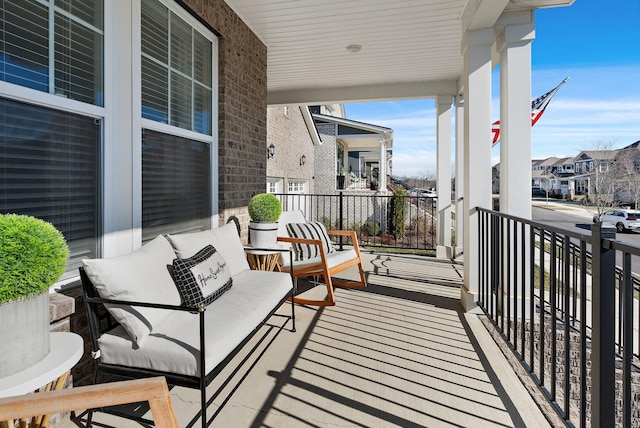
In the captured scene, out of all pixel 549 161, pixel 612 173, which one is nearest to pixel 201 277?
pixel 612 173

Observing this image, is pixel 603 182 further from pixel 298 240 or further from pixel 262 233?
pixel 262 233

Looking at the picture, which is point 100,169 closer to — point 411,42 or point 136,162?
point 136,162

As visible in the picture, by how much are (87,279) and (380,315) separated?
222 cm

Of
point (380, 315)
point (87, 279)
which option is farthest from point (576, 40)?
point (87, 279)

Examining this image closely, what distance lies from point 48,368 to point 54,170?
1.11 m

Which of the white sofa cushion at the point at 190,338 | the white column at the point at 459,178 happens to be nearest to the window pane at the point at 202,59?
the white sofa cushion at the point at 190,338

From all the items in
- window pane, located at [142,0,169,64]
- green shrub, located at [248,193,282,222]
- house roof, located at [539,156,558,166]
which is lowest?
green shrub, located at [248,193,282,222]

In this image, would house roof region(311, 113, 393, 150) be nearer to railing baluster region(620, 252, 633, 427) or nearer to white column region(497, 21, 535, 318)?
white column region(497, 21, 535, 318)

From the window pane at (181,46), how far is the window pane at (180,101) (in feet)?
0.28

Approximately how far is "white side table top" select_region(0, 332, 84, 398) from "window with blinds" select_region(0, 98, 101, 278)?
0.71 meters

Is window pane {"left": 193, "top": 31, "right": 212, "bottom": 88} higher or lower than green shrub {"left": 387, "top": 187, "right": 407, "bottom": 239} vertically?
higher

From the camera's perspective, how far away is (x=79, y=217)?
198 cm

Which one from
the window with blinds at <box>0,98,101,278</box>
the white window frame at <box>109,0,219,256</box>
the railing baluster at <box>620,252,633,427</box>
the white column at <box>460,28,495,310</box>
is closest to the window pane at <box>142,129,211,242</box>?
the white window frame at <box>109,0,219,256</box>

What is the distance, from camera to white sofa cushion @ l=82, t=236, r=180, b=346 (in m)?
1.57
